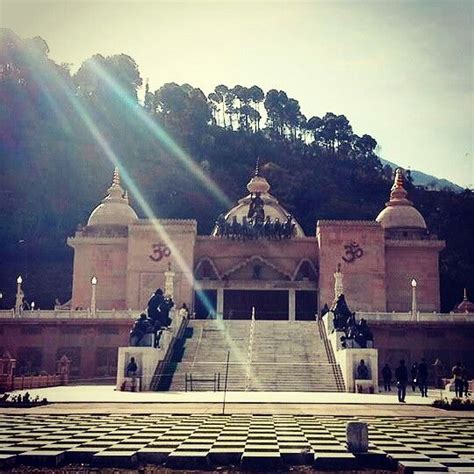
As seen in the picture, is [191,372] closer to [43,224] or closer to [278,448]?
[278,448]

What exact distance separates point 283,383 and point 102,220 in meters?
24.9

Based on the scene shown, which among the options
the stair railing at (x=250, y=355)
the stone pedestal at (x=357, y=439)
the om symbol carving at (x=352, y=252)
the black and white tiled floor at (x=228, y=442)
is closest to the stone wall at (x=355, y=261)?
the om symbol carving at (x=352, y=252)

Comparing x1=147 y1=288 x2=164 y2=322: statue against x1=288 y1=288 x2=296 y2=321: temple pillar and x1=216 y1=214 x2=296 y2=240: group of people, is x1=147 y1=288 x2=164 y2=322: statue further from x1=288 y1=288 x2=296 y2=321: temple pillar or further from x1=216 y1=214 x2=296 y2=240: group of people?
x1=216 y1=214 x2=296 y2=240: group of people

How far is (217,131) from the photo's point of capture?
9094 cm

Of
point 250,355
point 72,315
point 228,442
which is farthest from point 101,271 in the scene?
point 228,442

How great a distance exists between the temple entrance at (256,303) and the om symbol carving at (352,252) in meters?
4.55

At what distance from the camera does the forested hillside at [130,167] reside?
71.8m

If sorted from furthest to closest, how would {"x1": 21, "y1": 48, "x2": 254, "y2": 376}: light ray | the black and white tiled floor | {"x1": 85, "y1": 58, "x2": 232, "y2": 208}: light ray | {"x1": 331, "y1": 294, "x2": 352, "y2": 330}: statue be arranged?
{"x1": 85, "y1": 58, "x2": 232, "y2": 208}: light ray < {"x1": 21, "y1": 48, "x2": 254, "y2": 376}: light ray < {"x1": 331, "y1": 294, "x2": 352, "y2": 330}: statue < the black and white tiled floor

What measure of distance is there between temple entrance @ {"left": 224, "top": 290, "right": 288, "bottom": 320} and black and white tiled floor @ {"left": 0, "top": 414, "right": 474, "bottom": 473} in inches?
1187

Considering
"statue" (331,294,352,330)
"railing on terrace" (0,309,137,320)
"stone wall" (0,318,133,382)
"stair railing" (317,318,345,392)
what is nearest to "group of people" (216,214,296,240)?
"stair railing" (317,318,345,392)

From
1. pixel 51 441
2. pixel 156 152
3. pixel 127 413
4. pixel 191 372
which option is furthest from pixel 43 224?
pixel 51 441

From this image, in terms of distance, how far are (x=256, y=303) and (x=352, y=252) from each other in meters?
6.97

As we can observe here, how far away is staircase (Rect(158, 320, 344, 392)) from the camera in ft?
86.9

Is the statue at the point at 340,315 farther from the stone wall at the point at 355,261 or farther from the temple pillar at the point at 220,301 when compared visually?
the temple pillar at the point at 220,301
